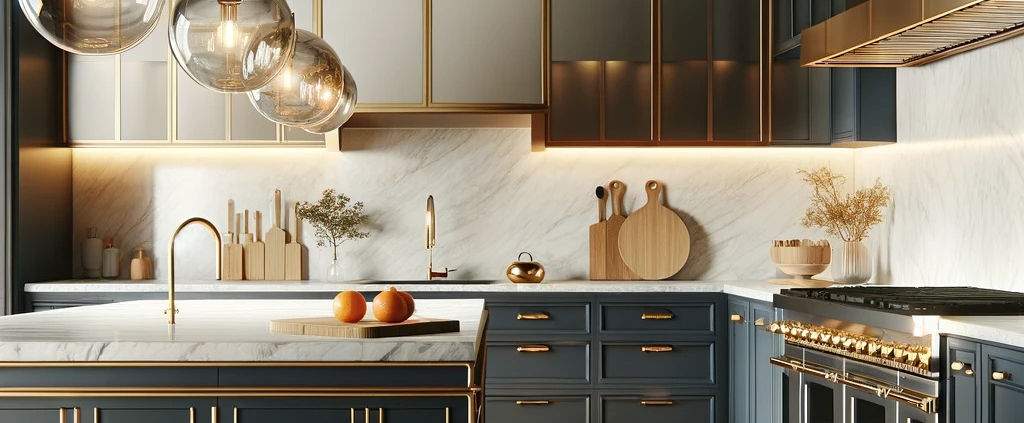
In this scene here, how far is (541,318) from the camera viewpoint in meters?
4.46

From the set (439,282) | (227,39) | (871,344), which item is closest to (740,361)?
(871,344)

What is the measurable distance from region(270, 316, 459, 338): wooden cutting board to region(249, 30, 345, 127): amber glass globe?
0.58 metres

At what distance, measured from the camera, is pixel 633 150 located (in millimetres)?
5062

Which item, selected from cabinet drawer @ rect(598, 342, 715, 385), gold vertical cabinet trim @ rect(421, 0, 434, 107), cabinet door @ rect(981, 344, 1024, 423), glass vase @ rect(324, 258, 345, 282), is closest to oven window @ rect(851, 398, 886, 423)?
cabinet door @ rect(981, 344, 1024, 423)

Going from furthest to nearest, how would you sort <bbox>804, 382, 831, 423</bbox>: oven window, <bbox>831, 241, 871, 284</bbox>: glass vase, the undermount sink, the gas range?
Result: the undermount sink → <bbox>831, 241, 871, 284</bbox>: glass vase → <bbox>804, 382, 831, 423</bbox>: oven window → the gas range

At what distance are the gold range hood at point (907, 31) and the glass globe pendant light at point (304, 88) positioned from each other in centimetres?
179

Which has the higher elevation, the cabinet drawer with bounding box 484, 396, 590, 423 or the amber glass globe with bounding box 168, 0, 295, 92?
the amber glass globe with bounding box 168, 0, 295, 92

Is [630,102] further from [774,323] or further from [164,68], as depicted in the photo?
[164,68]

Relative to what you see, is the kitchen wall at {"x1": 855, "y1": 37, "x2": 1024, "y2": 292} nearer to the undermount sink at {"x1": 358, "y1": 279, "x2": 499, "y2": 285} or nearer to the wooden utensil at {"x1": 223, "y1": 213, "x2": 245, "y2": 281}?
the undermount sink at {"x1": 358, "y1": 279, "x2": 499, "y2": 285}

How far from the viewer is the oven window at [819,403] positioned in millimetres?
3348

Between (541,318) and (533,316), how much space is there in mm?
37

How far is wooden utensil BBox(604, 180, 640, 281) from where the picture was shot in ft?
16.4

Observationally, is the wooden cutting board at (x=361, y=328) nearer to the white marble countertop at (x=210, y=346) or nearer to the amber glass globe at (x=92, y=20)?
the white marble countertop at (x=210, y=346)

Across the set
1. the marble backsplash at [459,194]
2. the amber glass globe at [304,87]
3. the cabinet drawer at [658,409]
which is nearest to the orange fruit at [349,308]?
the amber glass globe at [304,87]
